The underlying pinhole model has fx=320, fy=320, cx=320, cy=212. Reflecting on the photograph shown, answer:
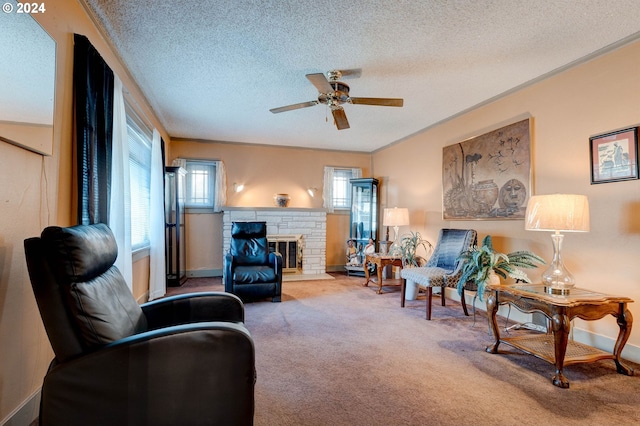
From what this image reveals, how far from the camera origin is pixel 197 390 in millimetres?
1247

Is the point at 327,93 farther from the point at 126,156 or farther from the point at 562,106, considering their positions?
the point at 562,106

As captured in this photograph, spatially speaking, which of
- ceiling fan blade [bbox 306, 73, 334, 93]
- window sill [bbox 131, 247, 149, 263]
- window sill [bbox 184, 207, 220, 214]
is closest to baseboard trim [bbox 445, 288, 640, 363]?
ceiling fan blade [bbox 306, 73, 334, 93]

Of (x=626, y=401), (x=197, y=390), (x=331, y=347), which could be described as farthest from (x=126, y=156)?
(x=626, y=401)

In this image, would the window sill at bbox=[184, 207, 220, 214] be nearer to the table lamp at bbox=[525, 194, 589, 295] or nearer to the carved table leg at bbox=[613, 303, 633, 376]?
the table lamp at bbox=[525, 194, 589, 295]

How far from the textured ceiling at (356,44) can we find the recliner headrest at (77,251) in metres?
1.65

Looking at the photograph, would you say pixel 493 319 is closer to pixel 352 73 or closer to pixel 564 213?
pixel 564 213

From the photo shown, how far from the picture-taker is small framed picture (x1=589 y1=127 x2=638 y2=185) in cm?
239

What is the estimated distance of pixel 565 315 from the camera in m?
2.08

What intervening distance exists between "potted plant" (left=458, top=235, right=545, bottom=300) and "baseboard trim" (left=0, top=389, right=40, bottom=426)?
317 cm

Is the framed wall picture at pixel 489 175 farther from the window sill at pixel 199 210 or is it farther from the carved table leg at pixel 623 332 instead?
the window sill at pixel 199 210

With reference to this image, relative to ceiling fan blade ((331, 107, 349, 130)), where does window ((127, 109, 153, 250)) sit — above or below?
below

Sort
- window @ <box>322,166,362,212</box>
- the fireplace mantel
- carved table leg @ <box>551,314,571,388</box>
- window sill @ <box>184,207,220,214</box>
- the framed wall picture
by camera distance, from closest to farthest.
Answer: carved table leg @ <box>551,314,571,388</box> → the framed wall picture → the fireplace mantel → window sill @ <box>184,207,220,214</box> → window @ <box>322,166,362,212</box>

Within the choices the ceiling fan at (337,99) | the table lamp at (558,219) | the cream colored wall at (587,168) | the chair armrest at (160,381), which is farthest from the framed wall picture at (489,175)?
the chair armrest at (160,381)

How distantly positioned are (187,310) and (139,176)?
8.55ft
